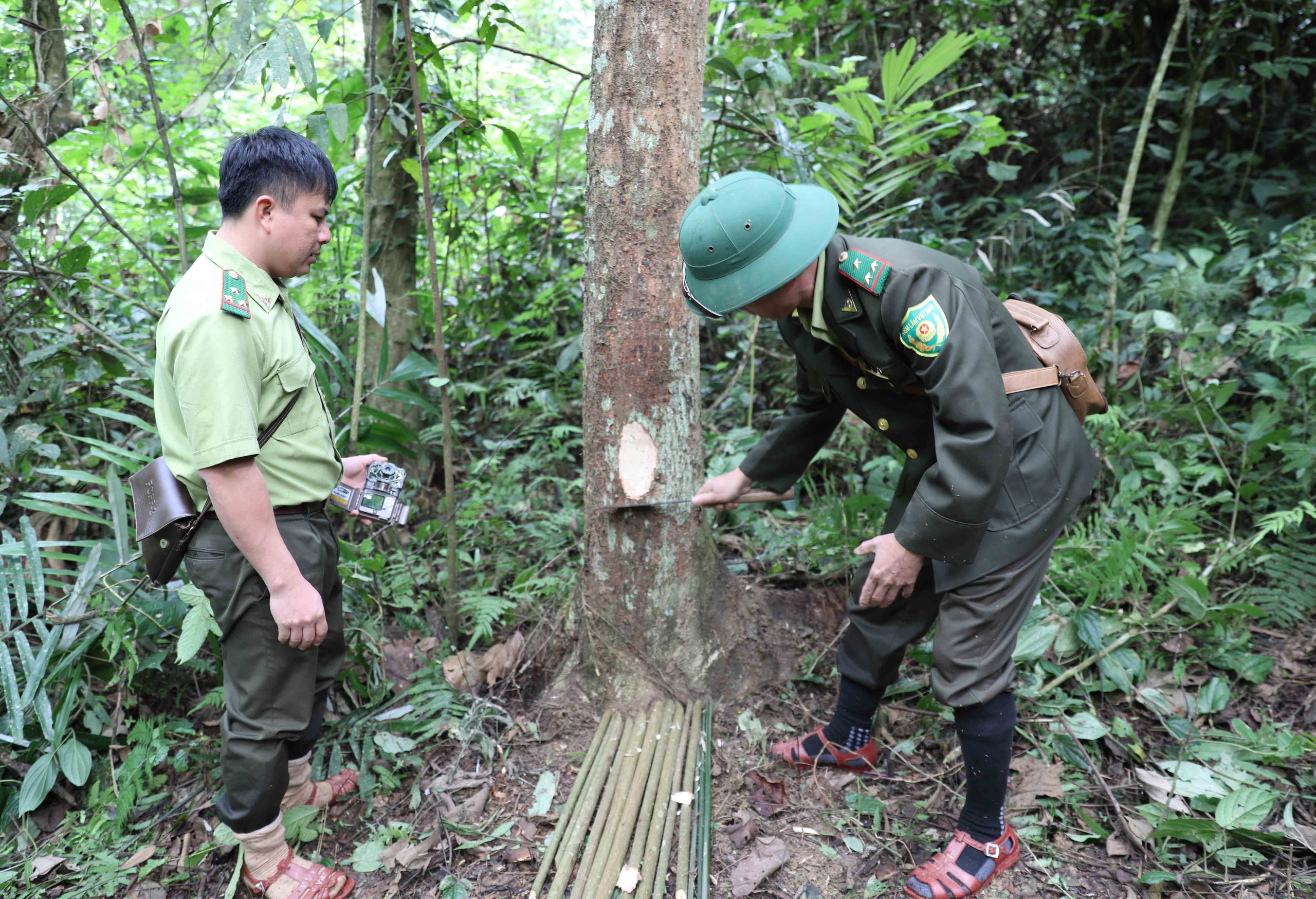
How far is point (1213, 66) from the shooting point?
17.6 ft

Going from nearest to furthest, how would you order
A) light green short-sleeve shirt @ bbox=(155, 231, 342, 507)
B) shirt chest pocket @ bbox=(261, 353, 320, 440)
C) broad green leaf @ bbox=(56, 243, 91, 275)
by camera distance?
light green short-sleeve shirt @ bbox=(155, 231, 342, 507) → shirt chest pocket @ bbox=(261, 353, 320, 440) → broad green leaf @ bbox=(56, 243, 91, 275)

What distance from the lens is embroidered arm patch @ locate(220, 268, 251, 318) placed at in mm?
1799

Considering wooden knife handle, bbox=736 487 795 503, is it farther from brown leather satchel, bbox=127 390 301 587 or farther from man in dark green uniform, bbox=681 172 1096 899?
brown leather satchel, bbox=127 390 301 587

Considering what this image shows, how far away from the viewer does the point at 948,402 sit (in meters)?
1.83

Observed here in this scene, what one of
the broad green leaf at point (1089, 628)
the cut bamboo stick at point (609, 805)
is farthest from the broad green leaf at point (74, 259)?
the broad green leaf at point (1089, 628)

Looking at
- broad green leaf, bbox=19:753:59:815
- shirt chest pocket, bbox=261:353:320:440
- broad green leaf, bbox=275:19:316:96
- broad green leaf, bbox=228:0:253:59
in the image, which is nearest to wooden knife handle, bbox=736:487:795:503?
shirt chest pocket, bbox=261:353:320:440

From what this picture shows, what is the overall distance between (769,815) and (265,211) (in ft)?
7.25

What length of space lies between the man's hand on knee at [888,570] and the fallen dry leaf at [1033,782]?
2.93 ft

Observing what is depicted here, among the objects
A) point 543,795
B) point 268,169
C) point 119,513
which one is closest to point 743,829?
point 543,795

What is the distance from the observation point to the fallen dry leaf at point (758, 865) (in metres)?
2.12

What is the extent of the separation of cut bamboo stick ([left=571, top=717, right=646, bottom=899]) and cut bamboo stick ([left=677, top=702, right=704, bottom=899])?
159 millimetres

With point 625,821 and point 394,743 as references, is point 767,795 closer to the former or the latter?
point 625,821

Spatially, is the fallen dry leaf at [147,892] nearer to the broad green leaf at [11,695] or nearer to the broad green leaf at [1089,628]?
the broad green leaf at [11,695]

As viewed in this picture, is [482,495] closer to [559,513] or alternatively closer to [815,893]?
[559,513]
